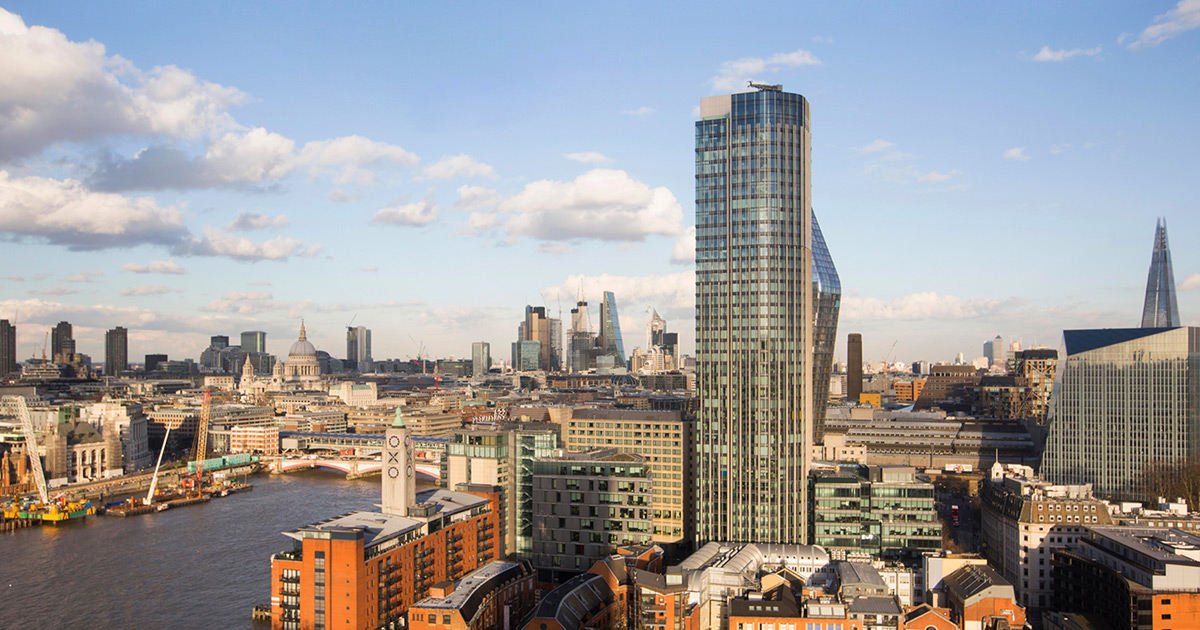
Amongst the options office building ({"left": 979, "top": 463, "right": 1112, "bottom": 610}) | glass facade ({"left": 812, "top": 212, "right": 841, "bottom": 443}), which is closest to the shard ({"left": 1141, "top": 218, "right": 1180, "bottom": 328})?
glass facade ({"left": 812, "top": 212, "right": 841, "bottom": 443})

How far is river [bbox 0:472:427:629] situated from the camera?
4950 cm

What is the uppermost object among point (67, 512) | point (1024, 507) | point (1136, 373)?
point (1136, 373)

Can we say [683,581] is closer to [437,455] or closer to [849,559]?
[849,559]

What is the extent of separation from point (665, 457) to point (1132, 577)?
97.2 ft

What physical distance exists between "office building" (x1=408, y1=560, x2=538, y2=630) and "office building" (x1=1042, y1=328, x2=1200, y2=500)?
54735mm

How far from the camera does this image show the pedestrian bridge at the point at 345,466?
113 meters

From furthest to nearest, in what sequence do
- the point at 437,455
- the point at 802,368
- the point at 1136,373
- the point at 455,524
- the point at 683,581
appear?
the point at 437,455
the point at 1136,373
the point at 802,368
the point at 455,524
the point at 683,581

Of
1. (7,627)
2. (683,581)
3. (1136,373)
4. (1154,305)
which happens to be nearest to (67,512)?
(7,627)

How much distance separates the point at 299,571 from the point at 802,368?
32507 millimetres

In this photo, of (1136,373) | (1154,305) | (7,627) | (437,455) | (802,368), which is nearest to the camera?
(7,627)

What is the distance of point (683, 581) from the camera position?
140ft

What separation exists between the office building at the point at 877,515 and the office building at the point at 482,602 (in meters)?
19.0

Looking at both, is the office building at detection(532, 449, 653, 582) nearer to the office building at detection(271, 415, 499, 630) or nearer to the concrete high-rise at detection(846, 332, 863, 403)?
the office building at detection(271, 415, 499, 630)

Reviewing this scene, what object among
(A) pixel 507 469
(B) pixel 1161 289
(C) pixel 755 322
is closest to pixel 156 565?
(A) pixel 507 469
